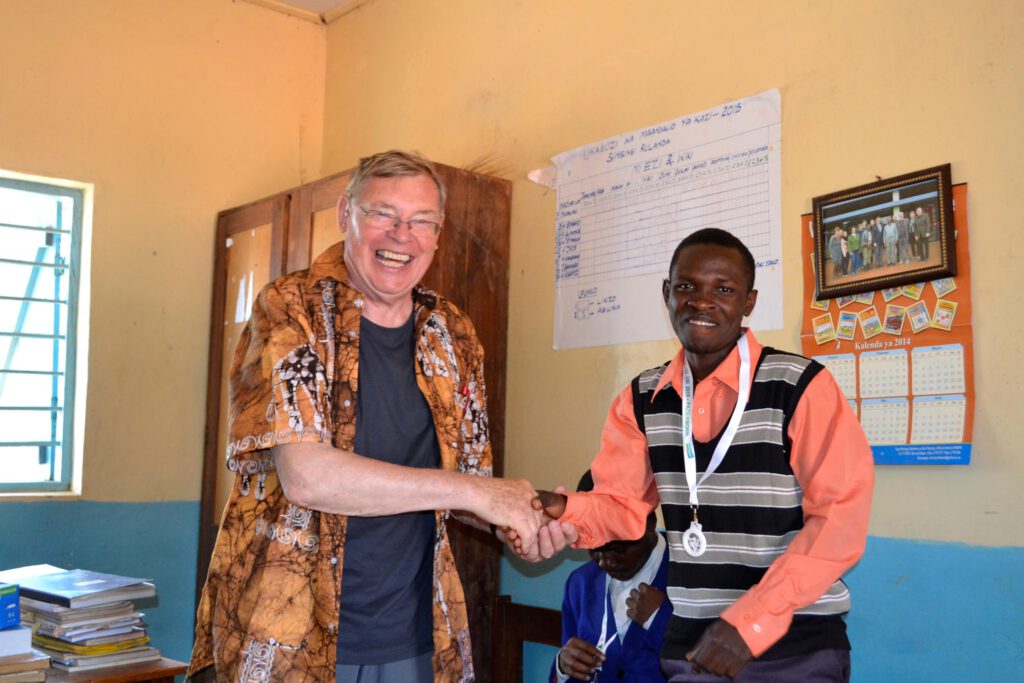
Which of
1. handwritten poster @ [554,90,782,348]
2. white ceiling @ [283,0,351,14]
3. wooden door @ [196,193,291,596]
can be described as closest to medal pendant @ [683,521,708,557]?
handwritten poster @ [554,90,782,348]

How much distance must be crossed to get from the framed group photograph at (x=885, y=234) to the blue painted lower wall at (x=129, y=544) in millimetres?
3254

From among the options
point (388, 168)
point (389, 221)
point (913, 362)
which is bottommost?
point (913, 362)

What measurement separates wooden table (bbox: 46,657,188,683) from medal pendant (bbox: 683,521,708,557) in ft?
5.06

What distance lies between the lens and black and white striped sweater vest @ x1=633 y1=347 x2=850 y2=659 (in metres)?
1.87

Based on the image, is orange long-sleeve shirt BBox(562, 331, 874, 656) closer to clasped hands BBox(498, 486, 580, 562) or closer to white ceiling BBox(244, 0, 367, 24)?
clasped hands BBox(498, 486, 580, 562)

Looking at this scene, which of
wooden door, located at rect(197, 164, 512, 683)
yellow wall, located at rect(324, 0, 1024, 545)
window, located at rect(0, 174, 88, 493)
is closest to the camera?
yellow wall, located at rect(324, 0, 1024, 545)

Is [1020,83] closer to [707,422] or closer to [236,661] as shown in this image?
[707,422]

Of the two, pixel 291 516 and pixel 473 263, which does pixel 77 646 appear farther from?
pixel 473 263

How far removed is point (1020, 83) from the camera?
2.50m

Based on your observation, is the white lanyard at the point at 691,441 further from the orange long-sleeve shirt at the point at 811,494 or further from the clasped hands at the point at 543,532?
the clasped hands at the point at 543,532

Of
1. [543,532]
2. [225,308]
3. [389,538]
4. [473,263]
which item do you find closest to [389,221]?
[389,538]

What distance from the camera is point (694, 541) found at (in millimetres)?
1976

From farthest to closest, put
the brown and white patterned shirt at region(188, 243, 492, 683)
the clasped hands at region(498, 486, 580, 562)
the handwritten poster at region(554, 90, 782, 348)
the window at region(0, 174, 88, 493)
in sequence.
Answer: the window at region(0, 174, 88, 493) < the handwritten poster at region(554, 90, 782, 348) < the clasped hands at region(498, 486, 580, 562) < the brown and white patterned shirt at region(188, 243, 492, 683)

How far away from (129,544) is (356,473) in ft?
9.84
